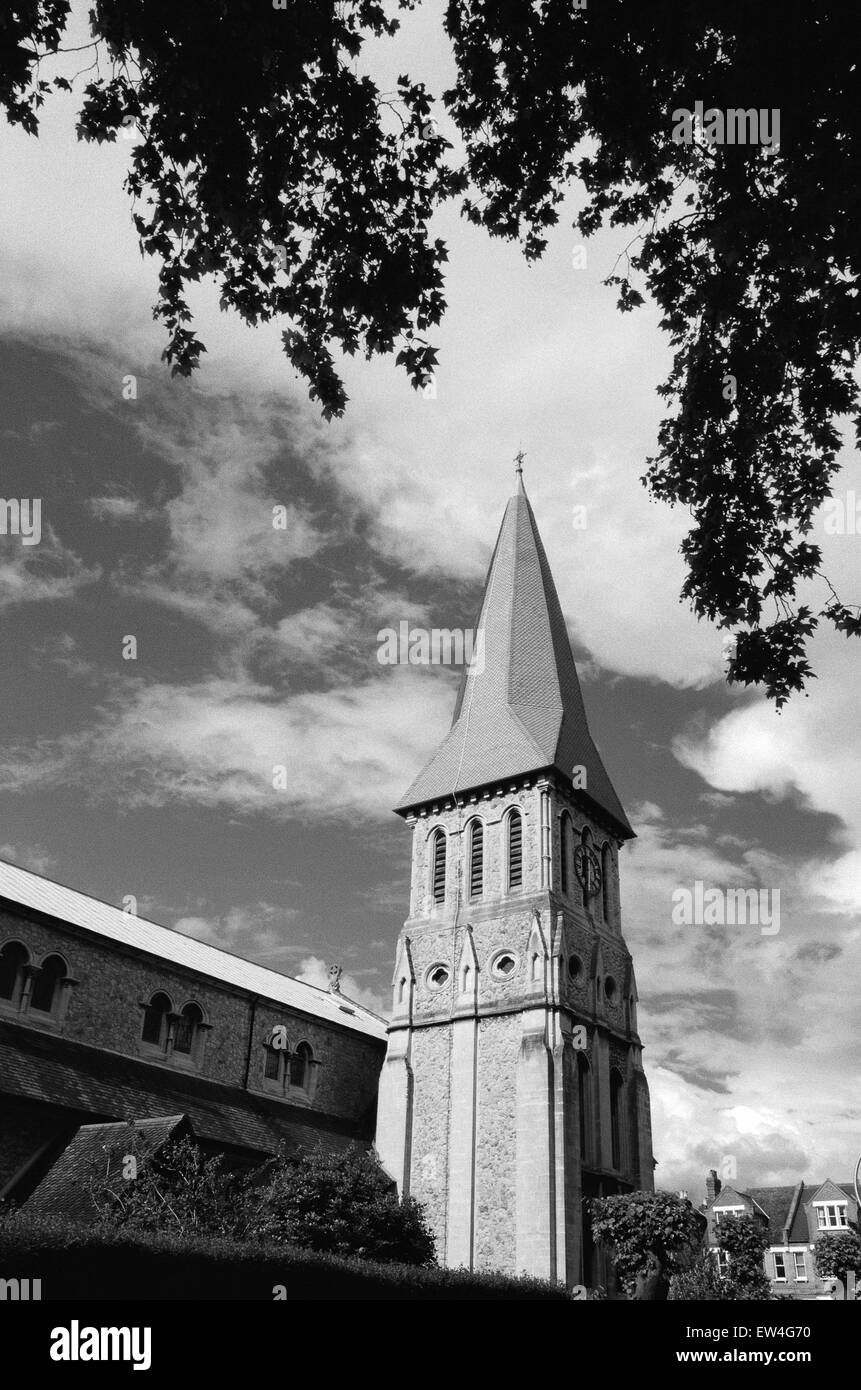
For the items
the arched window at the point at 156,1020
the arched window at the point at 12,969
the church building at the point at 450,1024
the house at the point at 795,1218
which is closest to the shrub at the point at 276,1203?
the church building at the point at 450,1024

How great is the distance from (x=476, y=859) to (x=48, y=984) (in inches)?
643

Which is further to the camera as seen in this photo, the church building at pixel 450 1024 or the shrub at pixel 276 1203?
the church building at pixel 450 1024

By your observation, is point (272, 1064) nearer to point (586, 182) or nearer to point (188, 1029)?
point (188, 1029)

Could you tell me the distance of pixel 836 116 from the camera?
31.2 ft

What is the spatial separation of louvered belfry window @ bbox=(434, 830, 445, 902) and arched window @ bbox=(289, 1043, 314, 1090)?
7235 millimetres

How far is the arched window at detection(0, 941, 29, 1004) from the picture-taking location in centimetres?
2772

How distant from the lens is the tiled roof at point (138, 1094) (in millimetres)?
25812

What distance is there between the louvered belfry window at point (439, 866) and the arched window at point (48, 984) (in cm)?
1481

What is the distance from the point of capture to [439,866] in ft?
132

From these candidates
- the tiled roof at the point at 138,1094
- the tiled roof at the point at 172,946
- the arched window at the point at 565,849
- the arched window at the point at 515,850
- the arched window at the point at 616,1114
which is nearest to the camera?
the tiled roof at the point at 138,1094

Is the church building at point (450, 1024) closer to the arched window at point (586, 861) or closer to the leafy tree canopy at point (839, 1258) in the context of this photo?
the arched window at point (586, 861)

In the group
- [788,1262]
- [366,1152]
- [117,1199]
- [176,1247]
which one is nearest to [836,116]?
[176,1247]

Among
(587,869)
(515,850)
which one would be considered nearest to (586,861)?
(587,869)
